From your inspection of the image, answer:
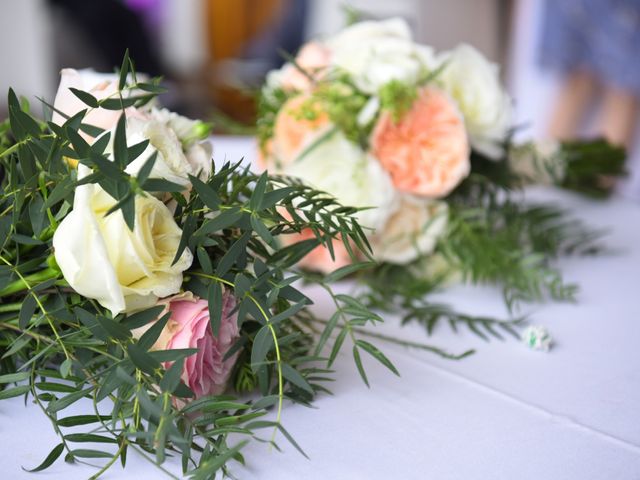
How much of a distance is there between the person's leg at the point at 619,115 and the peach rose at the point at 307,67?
6.22 feet

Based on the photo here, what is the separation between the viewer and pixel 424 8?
2.63 meters

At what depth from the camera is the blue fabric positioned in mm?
2150

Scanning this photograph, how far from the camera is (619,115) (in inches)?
98.0

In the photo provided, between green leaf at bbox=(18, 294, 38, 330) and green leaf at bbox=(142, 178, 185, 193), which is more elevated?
green leaf at bbox=(142, 178, 185, 193)

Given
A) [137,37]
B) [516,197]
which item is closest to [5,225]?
[516,197]

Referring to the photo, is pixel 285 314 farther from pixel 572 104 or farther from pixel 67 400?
pixel 572 104

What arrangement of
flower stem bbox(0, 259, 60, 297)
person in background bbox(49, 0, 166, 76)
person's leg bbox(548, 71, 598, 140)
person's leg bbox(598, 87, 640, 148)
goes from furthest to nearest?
person in background bbox(49, 0, 166, 76)
person's leg bbox(548, 71, 598, 140)
person's leg bbox(598, 87, 640, 148)
flower stem bbox(0, 259, 60, 297)

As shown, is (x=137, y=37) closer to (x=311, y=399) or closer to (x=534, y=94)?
(x=534, y=94)

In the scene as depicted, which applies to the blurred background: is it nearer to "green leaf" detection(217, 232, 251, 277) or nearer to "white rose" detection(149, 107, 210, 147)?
"white rose" detection(149, 107, 210, 147)

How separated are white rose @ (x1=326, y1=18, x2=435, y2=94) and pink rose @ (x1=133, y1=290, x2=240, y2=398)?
0.41 metres

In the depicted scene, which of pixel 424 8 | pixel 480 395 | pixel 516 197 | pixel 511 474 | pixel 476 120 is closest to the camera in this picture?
pixel 511 474

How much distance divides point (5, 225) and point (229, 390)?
207mm

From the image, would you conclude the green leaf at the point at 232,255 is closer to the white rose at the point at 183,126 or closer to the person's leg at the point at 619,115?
the white rose at the point at 183,126

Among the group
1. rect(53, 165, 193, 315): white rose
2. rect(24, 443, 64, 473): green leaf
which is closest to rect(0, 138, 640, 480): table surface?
rect(24, 443, 64, 473): green leaf
